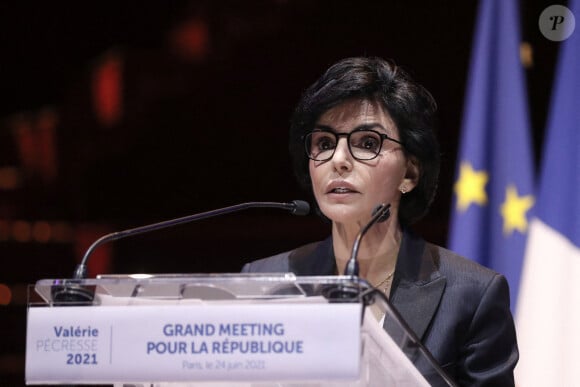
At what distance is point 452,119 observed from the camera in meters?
3.55

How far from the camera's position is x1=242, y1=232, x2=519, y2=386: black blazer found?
1.97 meters

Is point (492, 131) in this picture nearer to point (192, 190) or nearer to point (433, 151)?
point (433, 151)

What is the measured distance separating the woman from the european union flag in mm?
769

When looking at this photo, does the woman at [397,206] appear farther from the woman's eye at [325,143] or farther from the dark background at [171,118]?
the dark background at [171,118]

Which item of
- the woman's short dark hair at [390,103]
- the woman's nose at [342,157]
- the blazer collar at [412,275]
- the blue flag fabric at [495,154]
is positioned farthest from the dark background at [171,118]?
the woman's nose at [342,157]

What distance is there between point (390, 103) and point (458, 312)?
→ 56 centimetres

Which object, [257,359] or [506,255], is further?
[506,255]

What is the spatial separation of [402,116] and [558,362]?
116 cm

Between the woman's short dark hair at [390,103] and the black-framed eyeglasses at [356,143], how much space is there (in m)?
0.06

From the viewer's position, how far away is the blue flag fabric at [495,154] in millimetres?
3086

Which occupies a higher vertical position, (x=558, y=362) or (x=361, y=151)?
(x=361, y=151)

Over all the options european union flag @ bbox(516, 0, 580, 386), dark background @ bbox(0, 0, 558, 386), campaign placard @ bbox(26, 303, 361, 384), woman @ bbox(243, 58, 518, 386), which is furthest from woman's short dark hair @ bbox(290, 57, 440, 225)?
dark background @ bbox(0, 0, 558, 386)

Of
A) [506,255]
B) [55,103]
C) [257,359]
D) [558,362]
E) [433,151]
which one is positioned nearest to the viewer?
[257,359]

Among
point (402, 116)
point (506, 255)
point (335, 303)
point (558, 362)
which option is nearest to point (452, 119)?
point (506, 255)
